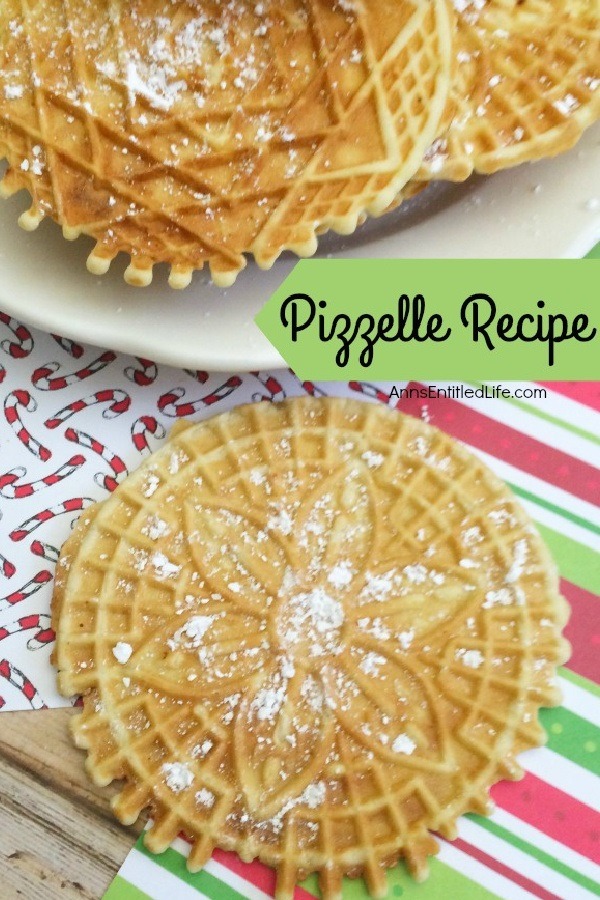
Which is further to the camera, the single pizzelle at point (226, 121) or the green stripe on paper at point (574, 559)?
the green stripe on paper at point (574, 559)

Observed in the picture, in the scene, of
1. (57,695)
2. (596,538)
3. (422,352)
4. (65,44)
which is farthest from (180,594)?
(65,44)

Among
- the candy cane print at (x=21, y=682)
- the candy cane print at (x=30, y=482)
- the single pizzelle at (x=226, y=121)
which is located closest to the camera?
the single pizzelle at (x=226, y=121)

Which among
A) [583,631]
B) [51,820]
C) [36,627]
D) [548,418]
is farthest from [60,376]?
[583,631]

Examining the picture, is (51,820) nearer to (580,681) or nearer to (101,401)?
(101,401)

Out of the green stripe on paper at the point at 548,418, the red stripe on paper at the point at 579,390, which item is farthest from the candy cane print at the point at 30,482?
the red stripe on paper at the point at 579,390

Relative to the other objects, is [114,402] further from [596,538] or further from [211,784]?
[596,538]

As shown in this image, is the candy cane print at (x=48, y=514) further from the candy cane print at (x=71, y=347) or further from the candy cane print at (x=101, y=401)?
the candy cane print at (x=71, y=347)
